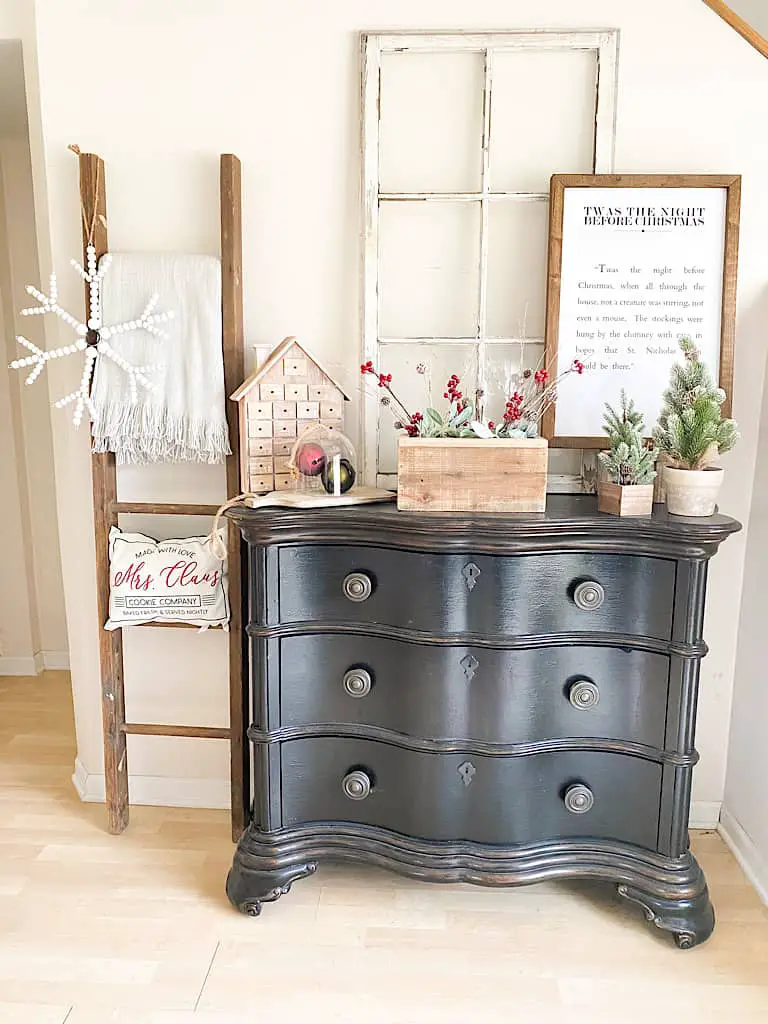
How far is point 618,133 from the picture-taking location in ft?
7.18

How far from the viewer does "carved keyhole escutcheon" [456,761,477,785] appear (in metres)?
1.98

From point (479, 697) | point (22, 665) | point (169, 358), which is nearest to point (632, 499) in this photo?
point (479, 697)

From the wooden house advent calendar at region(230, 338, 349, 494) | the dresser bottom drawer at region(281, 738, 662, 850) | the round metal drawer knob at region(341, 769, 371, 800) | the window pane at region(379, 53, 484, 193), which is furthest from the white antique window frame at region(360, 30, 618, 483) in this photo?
the round metal drawer knob at region(341, 769, 371, 800)

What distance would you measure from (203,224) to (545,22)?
3.41 ft

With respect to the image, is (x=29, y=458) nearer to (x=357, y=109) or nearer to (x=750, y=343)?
(x=357, y=109)

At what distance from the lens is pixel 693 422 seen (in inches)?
75.3

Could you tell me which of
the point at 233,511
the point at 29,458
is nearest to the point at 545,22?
the point at 233,511

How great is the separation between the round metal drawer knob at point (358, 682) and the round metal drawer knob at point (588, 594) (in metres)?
0.52

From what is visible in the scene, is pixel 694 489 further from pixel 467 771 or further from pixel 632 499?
pixel 467 771

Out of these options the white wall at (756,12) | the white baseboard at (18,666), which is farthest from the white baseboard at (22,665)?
the white wall at (756,12)

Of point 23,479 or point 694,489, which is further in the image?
point 23,479

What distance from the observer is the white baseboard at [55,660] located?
3637mm

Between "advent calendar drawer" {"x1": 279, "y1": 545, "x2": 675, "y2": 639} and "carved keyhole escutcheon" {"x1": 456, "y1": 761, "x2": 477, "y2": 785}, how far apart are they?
33cm

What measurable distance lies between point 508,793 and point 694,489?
0.84 metres
